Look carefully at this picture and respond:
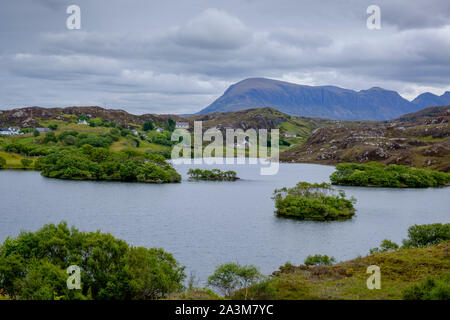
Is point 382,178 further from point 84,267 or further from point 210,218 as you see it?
point 84,267

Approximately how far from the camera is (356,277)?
117 ft

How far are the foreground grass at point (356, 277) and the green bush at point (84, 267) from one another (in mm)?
6949

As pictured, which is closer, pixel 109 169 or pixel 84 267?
pixel 84 267

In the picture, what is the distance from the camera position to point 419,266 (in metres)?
36.4

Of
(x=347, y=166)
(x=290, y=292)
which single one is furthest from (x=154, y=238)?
(x=347, y=166)

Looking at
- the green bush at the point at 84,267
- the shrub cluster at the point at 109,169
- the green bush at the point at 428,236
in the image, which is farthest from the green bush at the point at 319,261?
the shrub cluster at the point at 109,169

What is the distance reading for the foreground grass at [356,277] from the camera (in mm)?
30016

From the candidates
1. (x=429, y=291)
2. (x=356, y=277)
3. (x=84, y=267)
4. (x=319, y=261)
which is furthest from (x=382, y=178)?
(x=84, y=267)

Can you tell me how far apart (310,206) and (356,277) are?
39830 millimetres

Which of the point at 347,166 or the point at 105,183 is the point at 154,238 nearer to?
the point at 105,183

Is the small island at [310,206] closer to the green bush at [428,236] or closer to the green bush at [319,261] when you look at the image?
the green bush at [428,236]

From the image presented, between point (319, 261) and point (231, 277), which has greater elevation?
point (231, 277)

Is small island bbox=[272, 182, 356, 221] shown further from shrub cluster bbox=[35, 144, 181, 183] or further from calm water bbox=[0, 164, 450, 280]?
shrub cluster bbox=[35, 144, 181, 183]
